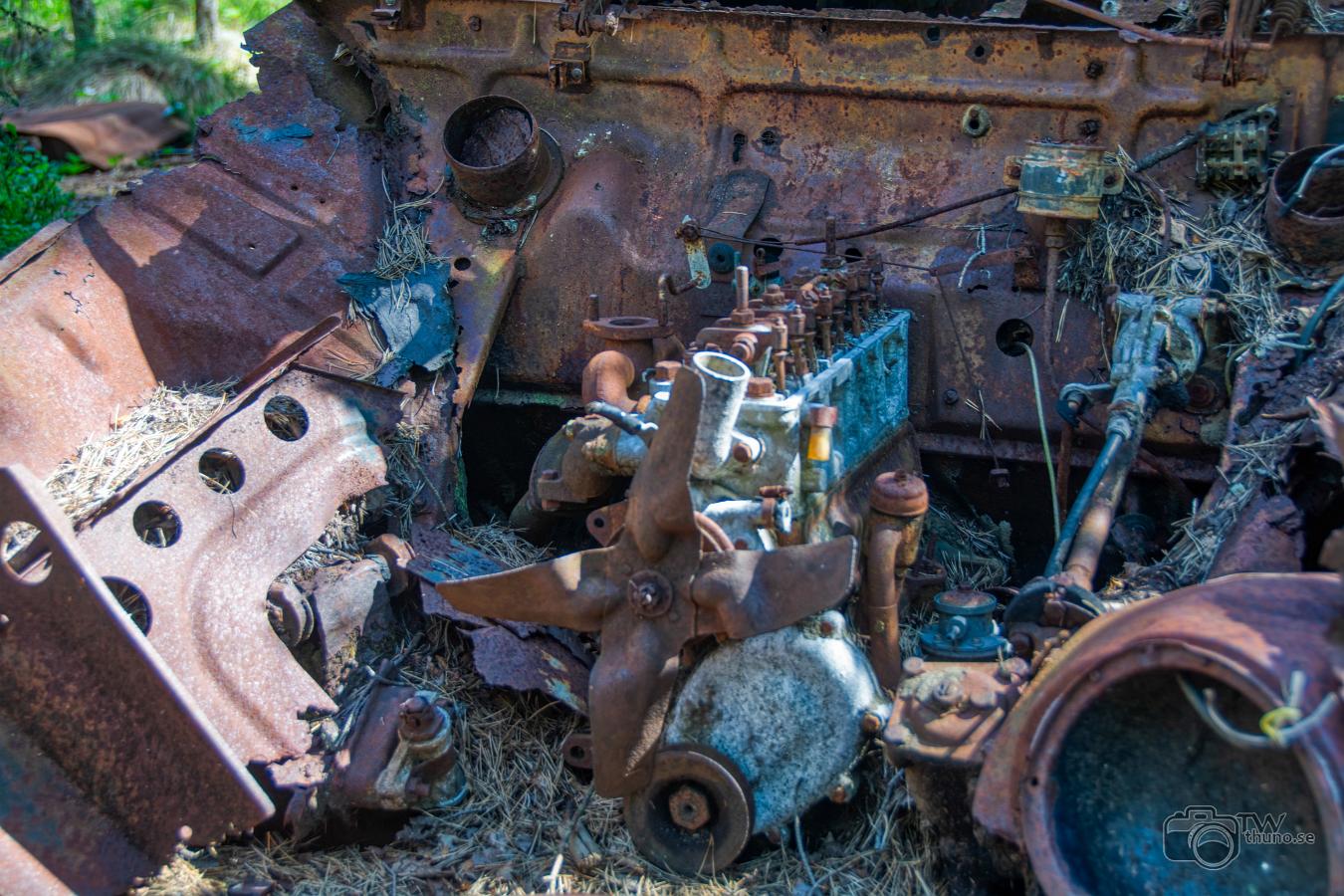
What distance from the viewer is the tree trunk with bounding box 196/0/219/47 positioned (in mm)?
11891

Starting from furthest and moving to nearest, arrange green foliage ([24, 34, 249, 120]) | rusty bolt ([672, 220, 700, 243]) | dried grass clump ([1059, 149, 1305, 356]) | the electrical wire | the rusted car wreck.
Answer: green foliage ([24, 34, 249, 120]) < rusty bolt ([672, 220, 700, 243]) < the electrical wire < dried grass clump ([1059, 149, 1305, 356]) < the rusted car wreck

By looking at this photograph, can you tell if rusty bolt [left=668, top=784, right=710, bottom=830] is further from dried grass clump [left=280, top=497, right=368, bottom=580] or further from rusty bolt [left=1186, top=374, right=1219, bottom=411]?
rusty bolt [left=1186, top=374, right=1219, bottom=411]

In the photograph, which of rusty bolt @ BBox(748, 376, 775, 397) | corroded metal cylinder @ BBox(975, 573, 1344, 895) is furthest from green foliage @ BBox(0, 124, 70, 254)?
corroded metal cylinder @ BBox(975, 573, 1344, 895)

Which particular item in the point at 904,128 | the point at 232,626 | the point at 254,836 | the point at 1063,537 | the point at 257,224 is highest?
the point at 904,128

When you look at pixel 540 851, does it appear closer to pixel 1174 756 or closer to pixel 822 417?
pixel 822 417

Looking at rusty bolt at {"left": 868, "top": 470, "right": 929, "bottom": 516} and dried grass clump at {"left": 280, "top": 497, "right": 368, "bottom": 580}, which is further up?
rusty bolt at {"left": 868, "top": 470, "right": 929, "bottom": 516}

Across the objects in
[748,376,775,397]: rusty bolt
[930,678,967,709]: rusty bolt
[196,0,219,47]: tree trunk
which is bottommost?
[196,0,219,47]: tree trunk

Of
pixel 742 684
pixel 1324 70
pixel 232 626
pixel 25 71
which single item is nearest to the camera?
pixel 742 684

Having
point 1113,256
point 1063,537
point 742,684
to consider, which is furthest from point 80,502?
point 1113,256

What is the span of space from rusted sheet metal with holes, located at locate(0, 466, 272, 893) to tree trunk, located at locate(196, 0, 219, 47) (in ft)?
31.6

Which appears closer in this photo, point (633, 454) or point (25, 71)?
point (633, 454)

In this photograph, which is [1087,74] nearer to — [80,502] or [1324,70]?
[1324,70]

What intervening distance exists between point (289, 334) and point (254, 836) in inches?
86.7

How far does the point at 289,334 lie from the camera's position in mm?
5184
